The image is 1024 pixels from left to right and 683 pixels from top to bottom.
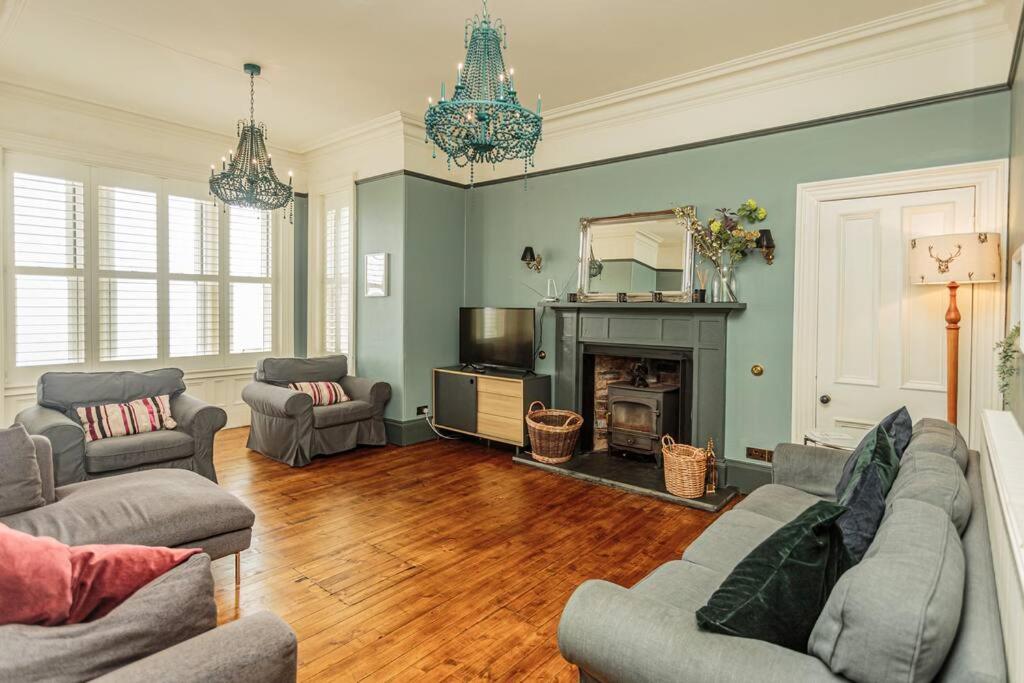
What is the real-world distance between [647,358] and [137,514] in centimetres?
376

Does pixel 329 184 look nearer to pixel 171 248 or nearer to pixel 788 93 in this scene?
pixel 171 248

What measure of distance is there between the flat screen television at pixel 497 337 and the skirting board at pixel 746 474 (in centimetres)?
196

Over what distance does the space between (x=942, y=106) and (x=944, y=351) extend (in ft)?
4.90

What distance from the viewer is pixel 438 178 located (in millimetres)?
5727

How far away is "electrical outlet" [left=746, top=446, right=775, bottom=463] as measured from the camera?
4066 millimetres

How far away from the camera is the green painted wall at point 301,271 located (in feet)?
21.4

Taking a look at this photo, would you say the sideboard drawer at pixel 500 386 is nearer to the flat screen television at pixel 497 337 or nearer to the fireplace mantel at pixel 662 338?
the flat screen television at pixel 497 337

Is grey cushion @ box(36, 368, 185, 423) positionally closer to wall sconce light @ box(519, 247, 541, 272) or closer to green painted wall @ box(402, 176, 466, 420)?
green painted wall @ box(402, 176, 466, 420)

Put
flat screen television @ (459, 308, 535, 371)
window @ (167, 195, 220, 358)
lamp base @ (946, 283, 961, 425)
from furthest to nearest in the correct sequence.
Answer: window @ (167, 195, 220, 358)
flat screen television @ (459, 308, 535, 371)
lamp base @ (946, 283, 961, 425)

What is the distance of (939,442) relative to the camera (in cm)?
216

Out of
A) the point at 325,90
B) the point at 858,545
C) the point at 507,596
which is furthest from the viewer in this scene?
the point at 325,90

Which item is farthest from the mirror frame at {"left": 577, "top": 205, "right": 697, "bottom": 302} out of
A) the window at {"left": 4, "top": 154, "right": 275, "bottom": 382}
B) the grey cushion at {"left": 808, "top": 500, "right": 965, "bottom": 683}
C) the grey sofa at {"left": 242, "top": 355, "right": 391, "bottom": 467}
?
the window at {"left": 4, "top": 154, "right": 275, "bottom": 382}

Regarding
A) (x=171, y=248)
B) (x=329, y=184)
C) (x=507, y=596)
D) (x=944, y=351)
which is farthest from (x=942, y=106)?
(x=171, y=248)

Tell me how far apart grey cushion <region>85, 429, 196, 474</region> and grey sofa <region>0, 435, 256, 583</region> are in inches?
36.6
